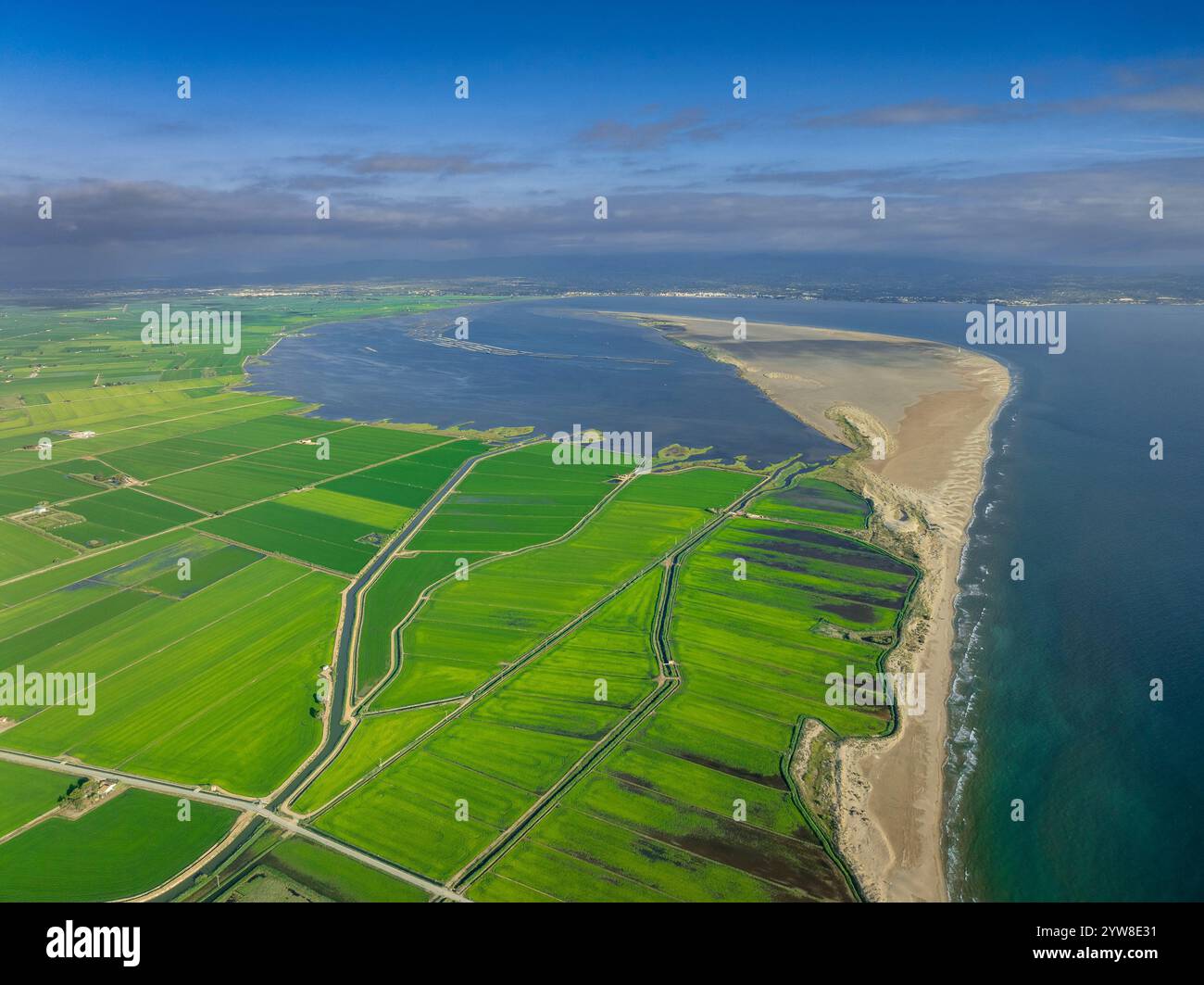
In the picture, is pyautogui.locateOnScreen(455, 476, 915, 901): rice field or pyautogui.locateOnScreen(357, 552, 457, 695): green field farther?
pyautogui.locateOnScreen(357, 552, 457, 695): green field

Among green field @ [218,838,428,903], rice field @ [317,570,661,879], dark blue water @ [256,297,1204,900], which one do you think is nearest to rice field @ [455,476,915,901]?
rice field @ [317,570,661,879]

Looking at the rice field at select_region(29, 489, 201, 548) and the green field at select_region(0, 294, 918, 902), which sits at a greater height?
the rice field at select_region(29, 489, 201, 548)

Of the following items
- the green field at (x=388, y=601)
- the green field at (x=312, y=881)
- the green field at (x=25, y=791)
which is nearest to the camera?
the green field at (x=312, y=881)

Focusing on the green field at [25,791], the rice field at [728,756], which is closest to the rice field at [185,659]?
the green field at [25,791]

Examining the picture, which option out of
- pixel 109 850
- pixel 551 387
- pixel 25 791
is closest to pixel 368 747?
pixel 109 850

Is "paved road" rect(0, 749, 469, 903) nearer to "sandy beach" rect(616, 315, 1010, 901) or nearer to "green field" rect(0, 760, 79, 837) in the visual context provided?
"green field" rect(0, 760, 79, 837)

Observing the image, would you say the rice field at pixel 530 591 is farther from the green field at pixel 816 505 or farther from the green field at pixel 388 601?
the green field at pixel 816 505
